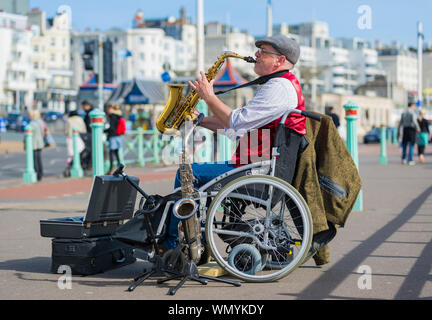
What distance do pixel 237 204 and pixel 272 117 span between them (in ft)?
2.13

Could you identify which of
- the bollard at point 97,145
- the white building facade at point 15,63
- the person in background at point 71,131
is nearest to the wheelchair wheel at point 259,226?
the bollard at point 97,145

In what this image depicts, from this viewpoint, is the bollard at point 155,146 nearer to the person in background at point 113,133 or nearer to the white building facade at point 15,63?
the person in background at point 113,133

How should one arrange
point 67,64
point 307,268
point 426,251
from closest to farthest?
point 307,268, point 426,251, point 67,64

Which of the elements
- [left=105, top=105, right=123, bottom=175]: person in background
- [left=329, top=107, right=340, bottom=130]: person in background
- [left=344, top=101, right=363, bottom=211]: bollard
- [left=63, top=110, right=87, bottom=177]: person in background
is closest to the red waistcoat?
[left=344, top=101, right=363, bottom=211]: bollard

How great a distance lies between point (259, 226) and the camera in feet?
18.0

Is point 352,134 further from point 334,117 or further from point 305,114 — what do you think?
point 334,117

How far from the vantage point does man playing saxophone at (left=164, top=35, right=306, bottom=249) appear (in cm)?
551

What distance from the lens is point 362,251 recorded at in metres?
6.95

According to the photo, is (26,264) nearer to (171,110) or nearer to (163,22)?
(171,110)

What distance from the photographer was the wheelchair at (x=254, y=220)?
5367mm

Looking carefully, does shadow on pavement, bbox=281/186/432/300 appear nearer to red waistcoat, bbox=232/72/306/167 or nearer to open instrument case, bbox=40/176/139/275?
red waistcoat, bbox=232/72/306/167

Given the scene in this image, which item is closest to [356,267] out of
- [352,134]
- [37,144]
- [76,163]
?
[352,134]
